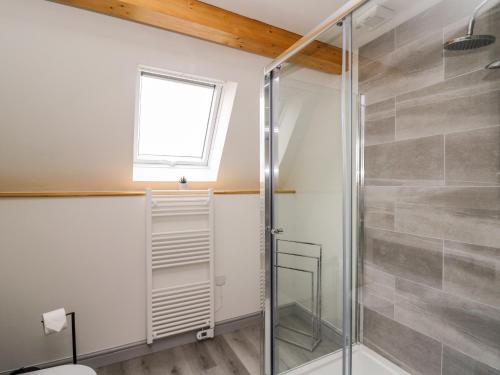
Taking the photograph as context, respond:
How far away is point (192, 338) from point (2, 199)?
167 cm

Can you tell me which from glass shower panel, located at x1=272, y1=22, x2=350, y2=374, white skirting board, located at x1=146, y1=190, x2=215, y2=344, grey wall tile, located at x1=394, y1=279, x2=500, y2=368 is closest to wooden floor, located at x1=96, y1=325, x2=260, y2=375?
white skirting board, located at x1=146, y1=190, x2=215, y2=344

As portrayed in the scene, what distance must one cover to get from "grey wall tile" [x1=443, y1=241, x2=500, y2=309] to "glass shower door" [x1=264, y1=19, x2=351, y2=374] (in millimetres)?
612

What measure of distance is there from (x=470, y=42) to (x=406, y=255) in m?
1.21

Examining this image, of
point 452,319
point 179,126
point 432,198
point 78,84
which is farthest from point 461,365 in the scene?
point 78,84

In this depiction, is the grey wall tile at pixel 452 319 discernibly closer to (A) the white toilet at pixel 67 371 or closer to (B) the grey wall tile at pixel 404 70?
(B) the grey wall tile at pixel 404 70

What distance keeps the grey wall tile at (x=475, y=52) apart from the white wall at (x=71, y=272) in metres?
2.15

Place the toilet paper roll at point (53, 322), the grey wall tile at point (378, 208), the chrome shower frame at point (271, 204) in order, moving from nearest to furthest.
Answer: the chrome shower frame at point (271, 204), the toilet paper roll at point (53, 322), the grey wall tile at point (378, 208)

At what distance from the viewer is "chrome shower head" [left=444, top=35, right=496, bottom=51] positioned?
1.32 meters

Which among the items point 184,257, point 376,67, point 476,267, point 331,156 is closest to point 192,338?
point 184,257

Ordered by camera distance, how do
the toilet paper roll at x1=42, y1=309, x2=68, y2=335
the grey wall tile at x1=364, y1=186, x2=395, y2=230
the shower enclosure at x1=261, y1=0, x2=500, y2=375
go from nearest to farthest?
the shower enclosure at x1=261, y1=0, x2=500, y2=375, the toilet paper roll at x1=42, y1=309, x2=68, y2=335, the grey wall tile at x1=364, y1=186, x2=395, y2=230

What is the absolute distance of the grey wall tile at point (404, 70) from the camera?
157cm

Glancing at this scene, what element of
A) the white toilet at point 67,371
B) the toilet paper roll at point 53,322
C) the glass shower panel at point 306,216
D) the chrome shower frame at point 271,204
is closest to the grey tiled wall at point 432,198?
the chrome shower frame at point 271,204

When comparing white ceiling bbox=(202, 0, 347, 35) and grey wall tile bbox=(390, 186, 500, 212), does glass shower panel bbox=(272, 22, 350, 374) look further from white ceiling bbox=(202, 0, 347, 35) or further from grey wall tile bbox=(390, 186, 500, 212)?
grey wall tile bbox=(390, 186, 500, 212)

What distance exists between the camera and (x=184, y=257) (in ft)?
7.48
